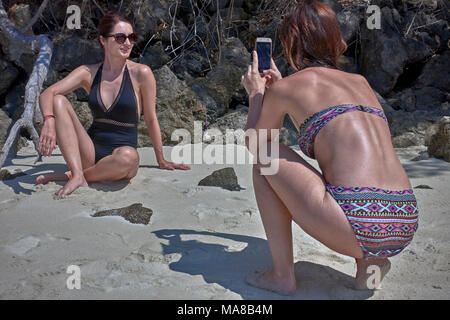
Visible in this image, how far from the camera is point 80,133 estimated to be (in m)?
3.77

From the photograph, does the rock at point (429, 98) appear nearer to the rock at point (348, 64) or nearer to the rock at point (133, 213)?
the rock at point (348, 64)

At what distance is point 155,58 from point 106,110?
125 inches

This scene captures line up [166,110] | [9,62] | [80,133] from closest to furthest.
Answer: [80,133], [166,110], [9,62]

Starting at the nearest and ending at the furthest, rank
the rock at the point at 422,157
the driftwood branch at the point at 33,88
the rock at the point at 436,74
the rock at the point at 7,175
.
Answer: the rock at the point at 7,175
the driftwood branch at the point at 33,88
the rock at the point at 422,157
the rock at the point at 436,74

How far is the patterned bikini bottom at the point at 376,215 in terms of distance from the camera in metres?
1.90

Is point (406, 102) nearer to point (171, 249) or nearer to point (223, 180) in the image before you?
point (223, 180)

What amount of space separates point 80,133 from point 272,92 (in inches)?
82.1

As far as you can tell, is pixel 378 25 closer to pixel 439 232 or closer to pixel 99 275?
pixel 439 232

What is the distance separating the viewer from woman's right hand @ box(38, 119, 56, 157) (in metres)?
3.38

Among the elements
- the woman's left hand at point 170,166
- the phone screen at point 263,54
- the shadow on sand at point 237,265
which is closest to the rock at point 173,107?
the woman's left hand at point 170,166

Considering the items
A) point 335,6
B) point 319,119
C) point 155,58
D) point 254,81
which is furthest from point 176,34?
point 319,119

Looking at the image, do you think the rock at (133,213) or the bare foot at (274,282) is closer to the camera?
the bare foot at (274,282)

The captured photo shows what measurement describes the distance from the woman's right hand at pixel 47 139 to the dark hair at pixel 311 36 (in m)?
1.91

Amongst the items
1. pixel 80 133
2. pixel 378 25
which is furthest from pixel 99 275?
pixel 378 25
